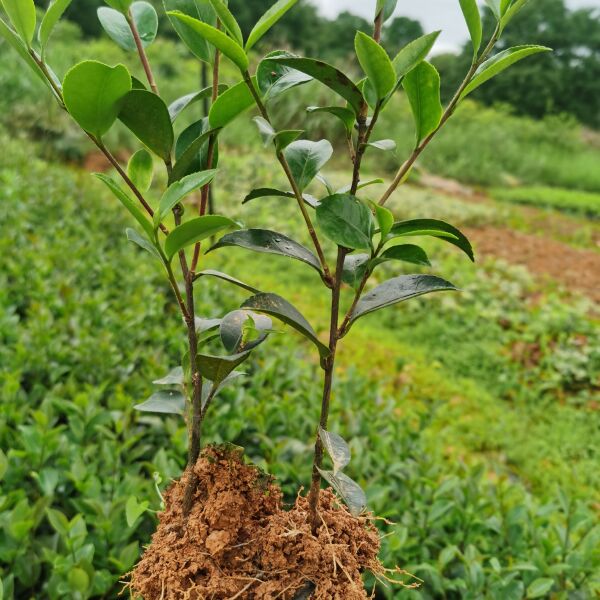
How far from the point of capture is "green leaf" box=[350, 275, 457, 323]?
2.48ft

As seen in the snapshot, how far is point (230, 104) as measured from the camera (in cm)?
73

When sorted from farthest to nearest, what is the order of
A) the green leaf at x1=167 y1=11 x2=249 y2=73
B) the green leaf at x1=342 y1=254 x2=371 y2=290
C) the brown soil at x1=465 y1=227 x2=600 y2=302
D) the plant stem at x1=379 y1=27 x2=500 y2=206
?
the brown soil at x1=465 y1=227 x2=600 y2=302 < the green leaf at x1=342 y1=254 x2=371 y2=290 < the plant stem at x1=379 y1=27 x2=500 y2=206 < the green leaf at x1=167 y1=11 x2=249 y2=73

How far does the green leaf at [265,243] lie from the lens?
29.4 inches

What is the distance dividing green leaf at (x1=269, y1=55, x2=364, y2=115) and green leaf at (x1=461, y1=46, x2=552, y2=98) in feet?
0.42

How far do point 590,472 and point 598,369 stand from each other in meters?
1.04

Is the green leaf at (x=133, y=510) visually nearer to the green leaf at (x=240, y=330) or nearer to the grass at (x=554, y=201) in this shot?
the green leaf at (x=240, y=330)

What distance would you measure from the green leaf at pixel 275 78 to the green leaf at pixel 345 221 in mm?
138

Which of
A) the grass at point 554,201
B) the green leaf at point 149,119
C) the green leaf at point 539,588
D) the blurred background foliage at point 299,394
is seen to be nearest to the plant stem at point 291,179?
the green leaf at point 149,119

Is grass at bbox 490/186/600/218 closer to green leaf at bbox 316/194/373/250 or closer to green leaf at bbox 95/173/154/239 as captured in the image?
green leaf at bbox 316/194/373/250

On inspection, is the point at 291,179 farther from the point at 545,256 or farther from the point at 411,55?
the point at 545,256

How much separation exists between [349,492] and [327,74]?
1.63 feet

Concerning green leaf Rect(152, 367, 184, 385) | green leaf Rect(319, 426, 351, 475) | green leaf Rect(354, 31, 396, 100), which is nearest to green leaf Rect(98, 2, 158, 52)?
green leaf Rect(354, 31, 396, 100)

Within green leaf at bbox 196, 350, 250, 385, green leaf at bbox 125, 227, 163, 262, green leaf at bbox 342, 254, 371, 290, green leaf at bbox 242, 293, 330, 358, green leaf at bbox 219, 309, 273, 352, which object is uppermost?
green leaf at bbox 125, 227, 163, 262

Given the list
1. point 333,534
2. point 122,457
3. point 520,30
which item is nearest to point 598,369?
point 122,457
